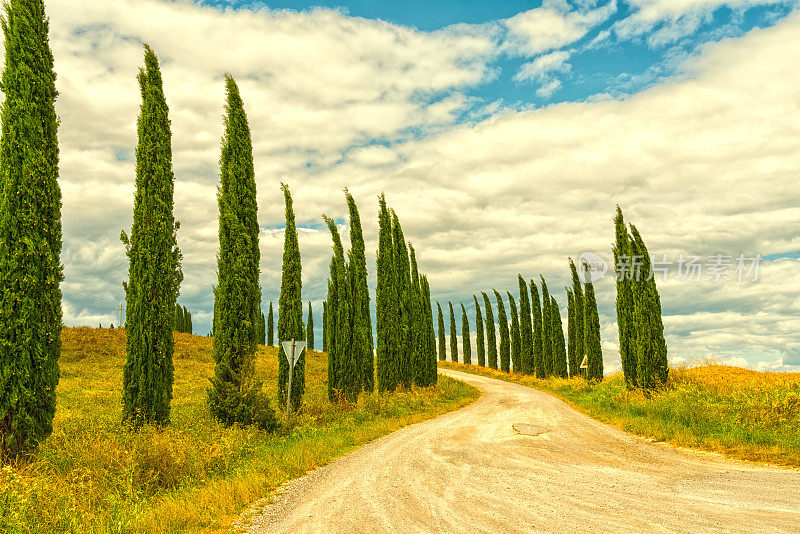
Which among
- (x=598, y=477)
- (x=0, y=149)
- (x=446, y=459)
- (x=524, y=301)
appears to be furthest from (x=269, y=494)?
(x=524, y=301)

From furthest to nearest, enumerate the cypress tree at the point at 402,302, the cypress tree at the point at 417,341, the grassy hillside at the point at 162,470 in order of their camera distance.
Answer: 1. the cypress tree at the point at 417,341
2. the cypress tree at the point at 402,302
3. the grassy hillside at the point at 162,470

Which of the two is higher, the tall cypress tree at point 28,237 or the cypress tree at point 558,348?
the tall cypress tree at point 28,237

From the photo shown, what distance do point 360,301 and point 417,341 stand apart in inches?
335

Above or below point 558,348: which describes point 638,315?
above

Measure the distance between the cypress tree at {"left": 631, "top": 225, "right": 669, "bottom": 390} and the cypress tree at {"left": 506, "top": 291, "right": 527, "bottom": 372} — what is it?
104 feet

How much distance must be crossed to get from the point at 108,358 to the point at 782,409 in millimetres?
38074

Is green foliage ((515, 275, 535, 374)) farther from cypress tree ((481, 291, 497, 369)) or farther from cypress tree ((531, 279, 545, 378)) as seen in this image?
cypress tree ((481, 291, 497, 369))

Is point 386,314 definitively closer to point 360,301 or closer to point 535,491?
point 360,301

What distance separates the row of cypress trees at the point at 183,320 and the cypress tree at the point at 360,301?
158ft

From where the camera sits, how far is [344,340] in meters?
23.2

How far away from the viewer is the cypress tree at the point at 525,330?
174 feet

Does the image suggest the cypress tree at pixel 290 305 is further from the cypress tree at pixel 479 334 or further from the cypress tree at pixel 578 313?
the cypress tree at pixel 479 334

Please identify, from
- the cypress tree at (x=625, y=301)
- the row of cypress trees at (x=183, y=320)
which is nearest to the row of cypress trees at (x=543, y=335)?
the cypress tree at (x=625, y=301)

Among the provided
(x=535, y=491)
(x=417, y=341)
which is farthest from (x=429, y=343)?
(x=535, y=491)
